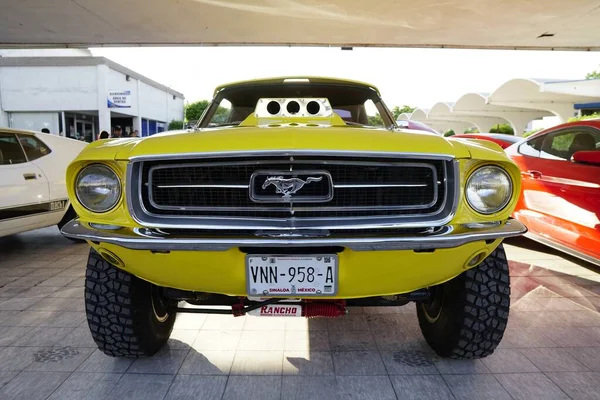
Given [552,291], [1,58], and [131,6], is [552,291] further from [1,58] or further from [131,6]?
[1,58]

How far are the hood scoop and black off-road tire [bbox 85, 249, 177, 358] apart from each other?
1251 millimetres

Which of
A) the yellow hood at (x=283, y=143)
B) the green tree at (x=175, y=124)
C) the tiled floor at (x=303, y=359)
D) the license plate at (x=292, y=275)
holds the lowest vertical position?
the tiled floor at (x=303, y=359)

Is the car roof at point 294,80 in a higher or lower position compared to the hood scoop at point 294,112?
higher

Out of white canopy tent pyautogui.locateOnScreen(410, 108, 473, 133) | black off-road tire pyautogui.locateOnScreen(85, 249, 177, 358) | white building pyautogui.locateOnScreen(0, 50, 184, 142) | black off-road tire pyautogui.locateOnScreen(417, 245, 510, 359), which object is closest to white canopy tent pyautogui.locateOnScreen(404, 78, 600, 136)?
white canopy tent pyautogui.locateOnScreen(410, 108, 473, 133)

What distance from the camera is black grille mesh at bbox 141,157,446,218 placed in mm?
2035

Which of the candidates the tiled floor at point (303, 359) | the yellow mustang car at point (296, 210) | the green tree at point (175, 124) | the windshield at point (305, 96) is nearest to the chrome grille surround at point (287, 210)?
the yellow mustang car at point (296, 210)

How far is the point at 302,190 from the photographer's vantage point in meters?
2.05

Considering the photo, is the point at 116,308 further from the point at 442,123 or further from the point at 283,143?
the point at 442,123

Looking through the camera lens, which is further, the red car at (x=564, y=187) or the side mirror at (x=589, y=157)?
the red car at (x=564, y=187)

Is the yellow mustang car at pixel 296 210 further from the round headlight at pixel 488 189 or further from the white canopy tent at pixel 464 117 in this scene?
the white canopy tent at pixel 464 117

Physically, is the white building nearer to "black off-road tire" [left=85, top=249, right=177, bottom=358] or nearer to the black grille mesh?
"black off-road tire" [left=85, top=249, right=177, bottom=358]

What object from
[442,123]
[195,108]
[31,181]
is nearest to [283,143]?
[31,181]

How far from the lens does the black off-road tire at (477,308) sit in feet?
7.70

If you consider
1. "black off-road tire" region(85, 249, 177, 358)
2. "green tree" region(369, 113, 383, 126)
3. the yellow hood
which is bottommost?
"black off-road tire" region(85, 249, 177, 358)
